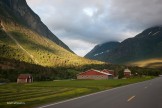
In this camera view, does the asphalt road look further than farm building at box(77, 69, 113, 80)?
No

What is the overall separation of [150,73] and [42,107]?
579 feet

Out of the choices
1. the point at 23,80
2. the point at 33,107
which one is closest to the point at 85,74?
the point at 23,80

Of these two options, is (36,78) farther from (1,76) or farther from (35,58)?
(35,58)

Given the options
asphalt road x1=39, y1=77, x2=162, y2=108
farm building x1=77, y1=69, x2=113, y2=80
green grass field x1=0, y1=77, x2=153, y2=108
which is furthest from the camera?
farm building x1=77, y1=69, x2=113, y2=80

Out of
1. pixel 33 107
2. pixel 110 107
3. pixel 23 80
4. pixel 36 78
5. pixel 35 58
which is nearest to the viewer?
pixel 110 107

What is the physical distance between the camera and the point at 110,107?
15812 millimetres

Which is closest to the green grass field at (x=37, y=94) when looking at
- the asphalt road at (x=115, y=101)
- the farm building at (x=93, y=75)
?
the asphalt road at (x=115, y=101)

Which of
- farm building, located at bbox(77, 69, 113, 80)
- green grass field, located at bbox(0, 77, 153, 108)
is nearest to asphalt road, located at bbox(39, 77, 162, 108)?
green grass field, located at bbox(0, 77, 153, 108)

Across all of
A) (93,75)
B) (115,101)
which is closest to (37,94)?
(115,101)

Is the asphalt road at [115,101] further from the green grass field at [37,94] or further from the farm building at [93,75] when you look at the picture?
the farm building at [93,75]

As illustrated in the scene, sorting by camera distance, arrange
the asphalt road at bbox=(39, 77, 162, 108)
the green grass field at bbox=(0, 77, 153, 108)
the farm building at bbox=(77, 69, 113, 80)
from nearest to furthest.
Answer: the asphalt road at bbox=(39, 77, 162, 108)
the green grass field at bbox=(0, 77, 153, 108)
the farm building at bbox=(77, 69, 113, 80)

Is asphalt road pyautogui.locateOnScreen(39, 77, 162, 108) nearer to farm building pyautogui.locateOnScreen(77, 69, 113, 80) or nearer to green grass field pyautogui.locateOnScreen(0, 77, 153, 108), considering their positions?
green grass field pyautogui.locateOnScreen(0, 77, 153, 108)

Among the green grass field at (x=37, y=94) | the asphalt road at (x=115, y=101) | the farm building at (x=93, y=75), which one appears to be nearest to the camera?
the asphalt road at (x=115, y=101)

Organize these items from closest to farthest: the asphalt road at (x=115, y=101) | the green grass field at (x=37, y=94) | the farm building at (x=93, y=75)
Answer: the asphalt road at (x=115, y=101) < the green grass field at (x=37, y=94) < the farm building at (x=93, y=75)
